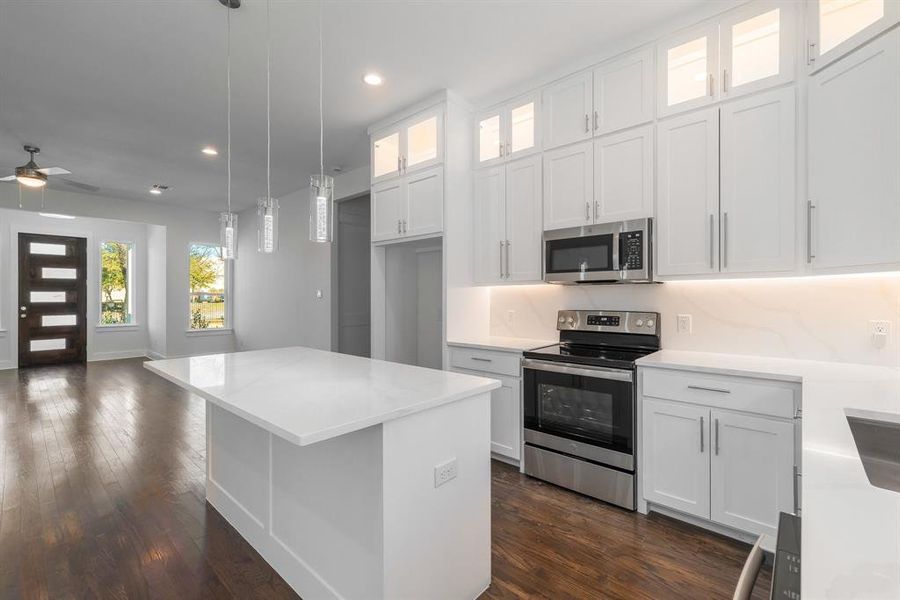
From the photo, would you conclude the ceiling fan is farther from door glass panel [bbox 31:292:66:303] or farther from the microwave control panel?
the microwave control panel

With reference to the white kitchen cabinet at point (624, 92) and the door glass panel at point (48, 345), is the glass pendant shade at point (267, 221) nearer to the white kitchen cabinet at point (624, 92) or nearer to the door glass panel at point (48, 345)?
the white kitchen cabinet at point (624, 92)

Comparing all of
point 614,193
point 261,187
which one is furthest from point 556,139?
point 261,187

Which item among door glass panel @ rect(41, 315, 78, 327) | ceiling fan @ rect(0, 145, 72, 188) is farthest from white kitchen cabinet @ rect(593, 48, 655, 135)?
door glass panel @ rect(41, 315, 78, 327)

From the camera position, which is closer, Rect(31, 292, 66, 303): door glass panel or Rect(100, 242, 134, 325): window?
Rect(31, 292, 66, 303): door glass panel

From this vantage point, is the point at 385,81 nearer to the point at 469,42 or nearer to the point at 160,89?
the point at 469,42

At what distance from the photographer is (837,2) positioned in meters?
2.00

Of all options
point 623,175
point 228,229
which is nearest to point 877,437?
point 623,175

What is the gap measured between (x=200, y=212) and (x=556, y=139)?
7.20 metres

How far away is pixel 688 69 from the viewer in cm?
251

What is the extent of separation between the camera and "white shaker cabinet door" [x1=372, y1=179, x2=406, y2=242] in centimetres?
370

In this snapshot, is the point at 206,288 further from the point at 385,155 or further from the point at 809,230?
the point at 809,230

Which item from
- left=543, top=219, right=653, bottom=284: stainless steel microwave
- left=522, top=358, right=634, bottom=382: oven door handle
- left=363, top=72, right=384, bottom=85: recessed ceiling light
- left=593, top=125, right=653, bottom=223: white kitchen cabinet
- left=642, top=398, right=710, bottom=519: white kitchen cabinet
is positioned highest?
left=363, top=72, right=384, bottom=85: recessed ceiling light

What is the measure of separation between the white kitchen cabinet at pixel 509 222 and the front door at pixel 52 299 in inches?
323

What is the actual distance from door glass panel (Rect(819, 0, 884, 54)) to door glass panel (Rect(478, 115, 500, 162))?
1.97 m
